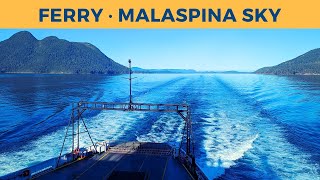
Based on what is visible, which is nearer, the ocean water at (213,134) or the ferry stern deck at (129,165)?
the ferry stern deck at (129,165)

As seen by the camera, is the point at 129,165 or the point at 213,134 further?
the point at 213,134

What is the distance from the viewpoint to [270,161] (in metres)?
34.0

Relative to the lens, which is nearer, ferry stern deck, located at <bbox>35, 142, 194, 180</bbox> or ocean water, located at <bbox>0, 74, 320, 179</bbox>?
ferry stern deck, located at <bbox>35, 142, 194, 180</bbox>

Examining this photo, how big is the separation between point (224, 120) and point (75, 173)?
121 feet

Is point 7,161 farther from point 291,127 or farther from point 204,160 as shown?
point 291,127

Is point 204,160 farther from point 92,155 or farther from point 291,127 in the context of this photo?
point 291,127

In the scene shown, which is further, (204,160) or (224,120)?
(224,120)

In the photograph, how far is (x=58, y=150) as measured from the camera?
122 feet

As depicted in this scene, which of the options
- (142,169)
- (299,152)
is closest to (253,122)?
(299,152)

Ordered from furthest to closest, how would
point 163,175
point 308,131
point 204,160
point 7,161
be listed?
point 308,131, point 204,160, point 7,161, point 163,175

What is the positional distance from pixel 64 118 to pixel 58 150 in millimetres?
19533

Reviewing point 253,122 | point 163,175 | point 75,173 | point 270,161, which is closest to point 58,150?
point 75,173

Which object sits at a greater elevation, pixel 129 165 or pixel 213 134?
pixel 129 165

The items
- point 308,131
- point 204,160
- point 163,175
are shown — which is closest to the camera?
point 163,175
